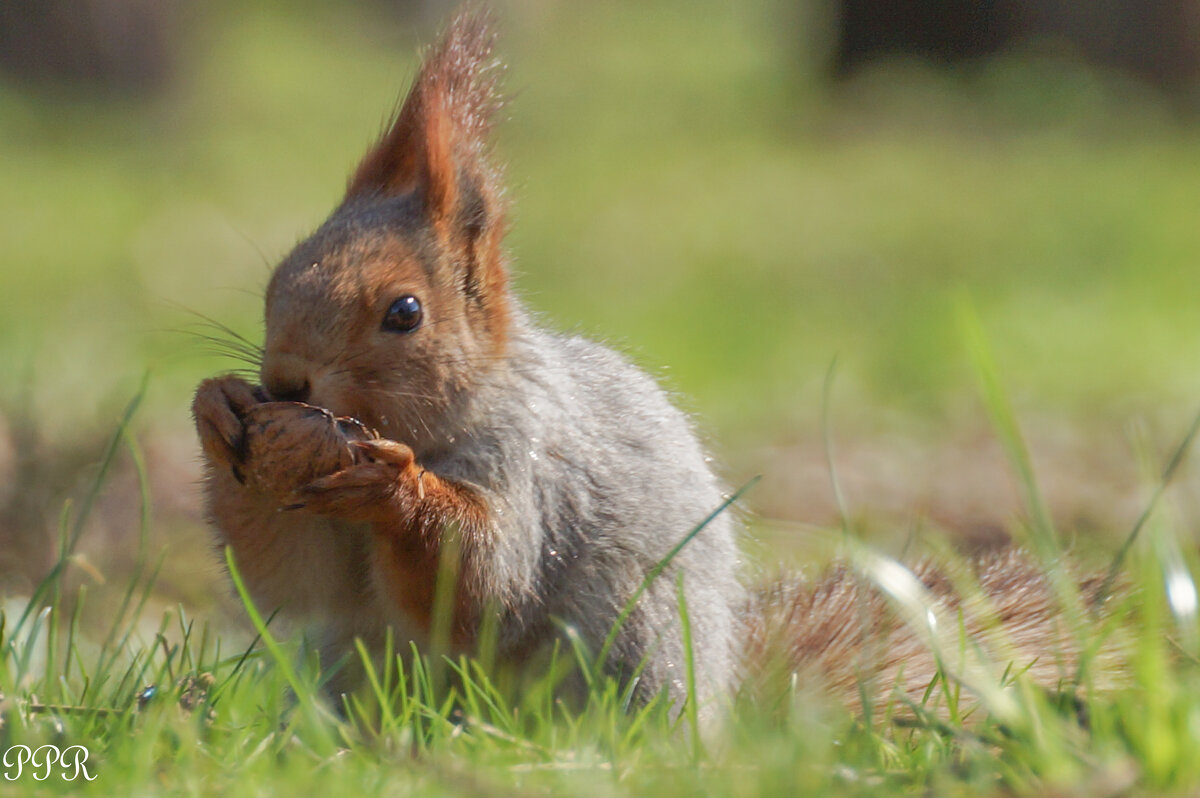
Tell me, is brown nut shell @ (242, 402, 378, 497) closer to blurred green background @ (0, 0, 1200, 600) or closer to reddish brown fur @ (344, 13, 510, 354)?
reddish brown fur @ (344, 13, 510, 354)

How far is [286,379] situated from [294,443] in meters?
0.14

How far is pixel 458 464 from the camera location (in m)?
2.37

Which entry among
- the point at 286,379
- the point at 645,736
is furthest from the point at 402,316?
the point at 645,736

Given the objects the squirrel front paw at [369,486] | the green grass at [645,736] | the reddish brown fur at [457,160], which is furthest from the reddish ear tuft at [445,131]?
the green grass at [645,736]

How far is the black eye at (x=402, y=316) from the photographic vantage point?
7.48 feet

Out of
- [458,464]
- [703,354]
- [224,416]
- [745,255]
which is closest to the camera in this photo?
[224,416]

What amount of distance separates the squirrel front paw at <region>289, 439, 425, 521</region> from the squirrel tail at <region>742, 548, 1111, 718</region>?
2.25 feet

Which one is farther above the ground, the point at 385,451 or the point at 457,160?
the point at 457,160

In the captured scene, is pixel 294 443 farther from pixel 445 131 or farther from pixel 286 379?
pixel 445 131

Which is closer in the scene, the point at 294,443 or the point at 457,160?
the point at 294,443

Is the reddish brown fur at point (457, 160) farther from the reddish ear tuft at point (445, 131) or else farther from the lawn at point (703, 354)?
the lawn at point (703, 354)

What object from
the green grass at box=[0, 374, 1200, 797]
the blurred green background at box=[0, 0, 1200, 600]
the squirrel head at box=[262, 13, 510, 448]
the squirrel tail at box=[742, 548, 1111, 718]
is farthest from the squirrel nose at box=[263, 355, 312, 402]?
the squirrel tail at box=[742, 548, 1111, 718]

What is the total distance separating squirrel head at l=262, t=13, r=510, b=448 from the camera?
7.39ft

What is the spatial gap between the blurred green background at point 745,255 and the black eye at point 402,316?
436 mm
